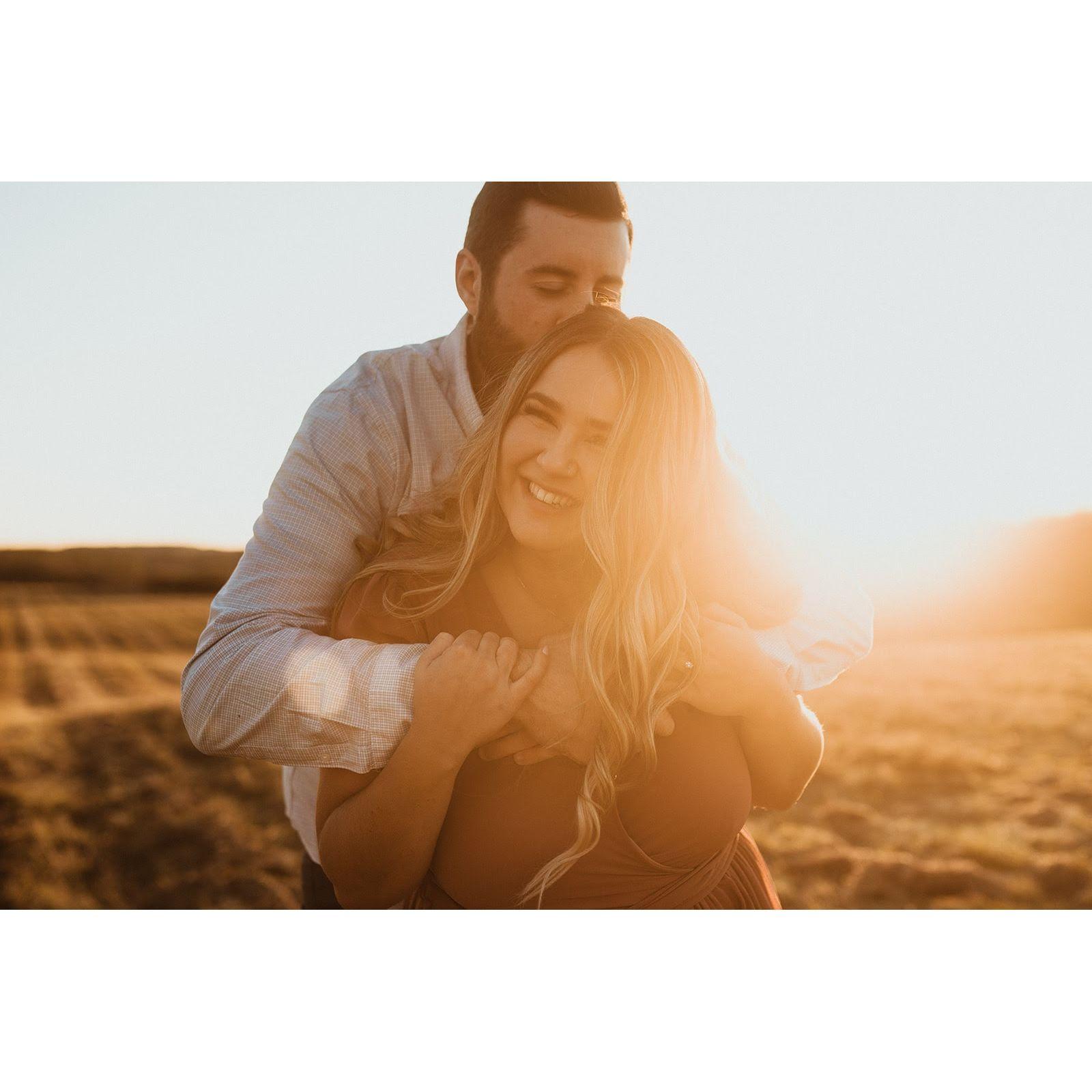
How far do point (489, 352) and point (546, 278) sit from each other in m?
0.17

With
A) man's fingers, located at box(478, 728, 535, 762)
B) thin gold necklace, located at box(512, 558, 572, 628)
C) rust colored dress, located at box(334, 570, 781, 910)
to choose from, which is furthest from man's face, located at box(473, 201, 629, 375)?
man's fingers, located at box(478, 728, 535, 762)

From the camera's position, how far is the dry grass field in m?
2.38

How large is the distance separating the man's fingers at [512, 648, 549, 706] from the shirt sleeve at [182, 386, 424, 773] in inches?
6.0

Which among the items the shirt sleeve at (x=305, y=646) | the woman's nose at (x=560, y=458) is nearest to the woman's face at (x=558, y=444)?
the woman's nose at (x=560, y=458)

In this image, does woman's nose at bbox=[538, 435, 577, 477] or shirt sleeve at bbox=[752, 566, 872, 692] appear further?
shirt sleeve at bbox=[752, 566, 872, 692]

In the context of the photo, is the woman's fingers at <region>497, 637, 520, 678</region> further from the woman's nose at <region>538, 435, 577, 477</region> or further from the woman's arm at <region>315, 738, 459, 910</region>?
the woman's nose at <region>538, 435, 577, 477</region>

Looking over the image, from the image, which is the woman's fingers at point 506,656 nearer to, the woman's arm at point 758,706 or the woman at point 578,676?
the woman at point 578,676

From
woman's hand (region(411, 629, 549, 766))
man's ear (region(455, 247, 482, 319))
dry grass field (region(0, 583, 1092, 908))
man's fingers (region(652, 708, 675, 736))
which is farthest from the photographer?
dry grass field (region(0, 583, 1092, 908))

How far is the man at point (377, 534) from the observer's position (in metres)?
1.24

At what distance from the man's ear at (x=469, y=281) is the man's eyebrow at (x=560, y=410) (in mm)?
439

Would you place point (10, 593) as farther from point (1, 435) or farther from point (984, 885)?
point (984, 885)

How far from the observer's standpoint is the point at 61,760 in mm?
3074
